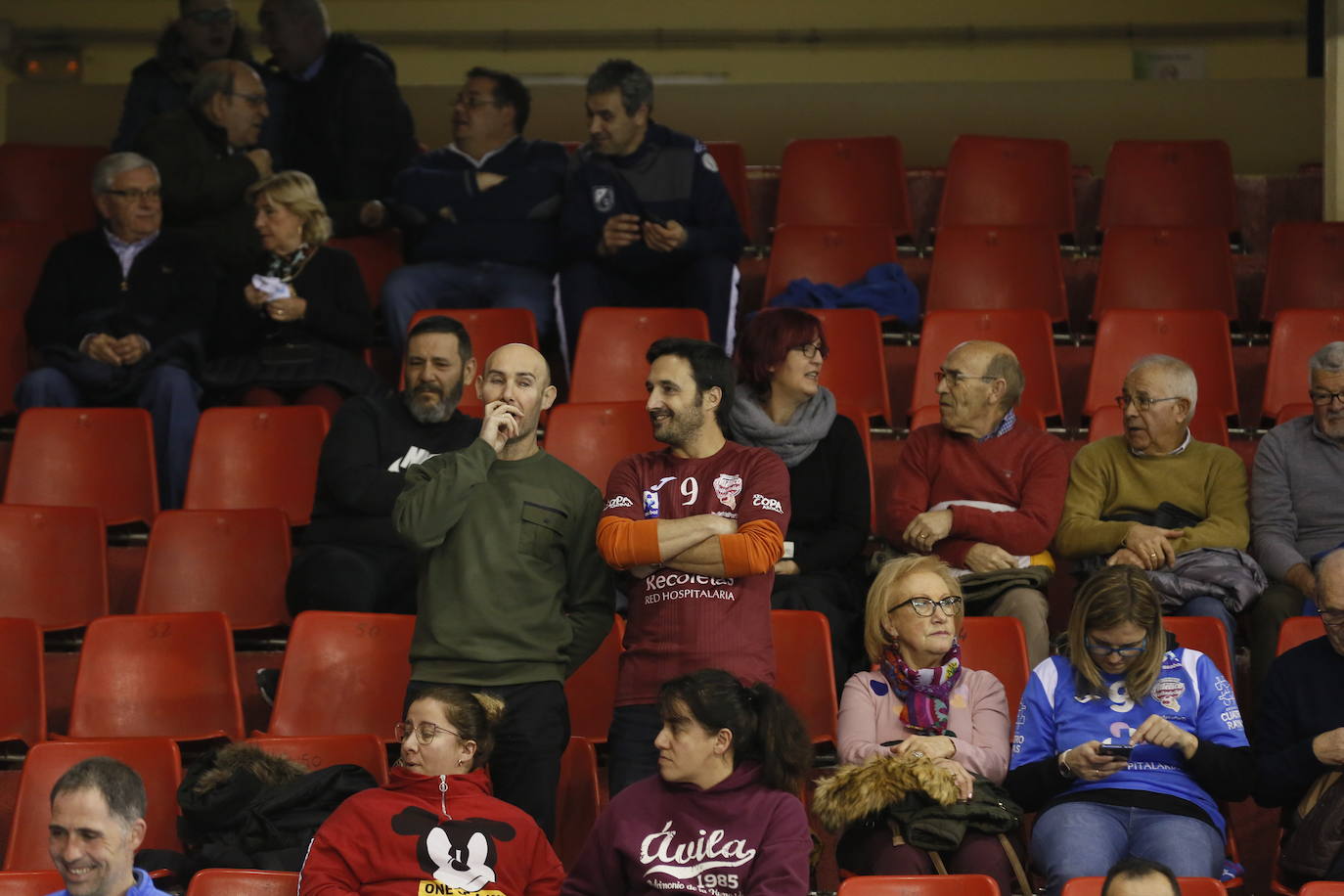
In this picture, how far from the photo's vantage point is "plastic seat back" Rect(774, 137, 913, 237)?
659 centimetres

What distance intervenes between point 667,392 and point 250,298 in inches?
77.9

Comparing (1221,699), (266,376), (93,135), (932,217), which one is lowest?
(1221,699)

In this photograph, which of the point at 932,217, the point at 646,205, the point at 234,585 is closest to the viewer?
the point at 234,585

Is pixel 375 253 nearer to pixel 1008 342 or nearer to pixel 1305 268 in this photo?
pixel 1008 342

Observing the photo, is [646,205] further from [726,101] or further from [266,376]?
[726,101]

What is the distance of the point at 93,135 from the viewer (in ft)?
25.2

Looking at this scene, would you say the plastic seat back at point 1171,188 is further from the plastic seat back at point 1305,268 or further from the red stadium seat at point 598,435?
the red stadium seat at point 598,435

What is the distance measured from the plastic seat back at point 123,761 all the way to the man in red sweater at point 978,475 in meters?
1.72

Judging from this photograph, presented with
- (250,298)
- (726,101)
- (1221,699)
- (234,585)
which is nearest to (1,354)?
(250,298)

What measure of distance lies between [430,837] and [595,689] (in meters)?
0.95

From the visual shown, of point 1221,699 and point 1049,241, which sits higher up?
point 1049,241

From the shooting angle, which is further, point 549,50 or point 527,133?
point 549,50

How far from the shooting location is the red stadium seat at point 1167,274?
19.2 feet

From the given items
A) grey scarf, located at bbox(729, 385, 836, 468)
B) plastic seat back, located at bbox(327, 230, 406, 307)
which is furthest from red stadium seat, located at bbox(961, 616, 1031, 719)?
plastic seat back, located at bbox(327, 230, 406, 307)
